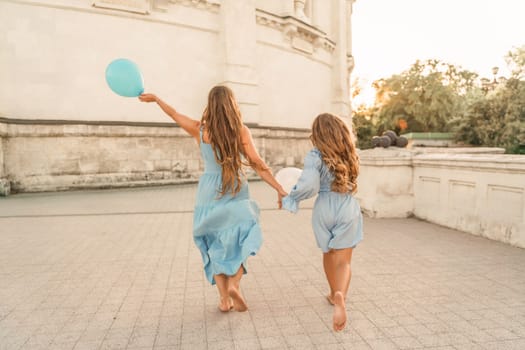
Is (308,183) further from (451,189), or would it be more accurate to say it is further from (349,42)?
(349,42)

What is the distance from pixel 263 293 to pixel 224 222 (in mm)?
978

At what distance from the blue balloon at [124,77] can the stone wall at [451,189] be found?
4.76m

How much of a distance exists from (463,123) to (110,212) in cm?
2818

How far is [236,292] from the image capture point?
2.97m

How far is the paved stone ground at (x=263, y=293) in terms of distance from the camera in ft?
8.82

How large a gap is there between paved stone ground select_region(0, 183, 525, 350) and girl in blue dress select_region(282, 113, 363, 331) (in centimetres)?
54

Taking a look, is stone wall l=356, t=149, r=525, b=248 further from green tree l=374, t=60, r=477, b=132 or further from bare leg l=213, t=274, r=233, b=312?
green tree l=374, t=60, r=477, b=132

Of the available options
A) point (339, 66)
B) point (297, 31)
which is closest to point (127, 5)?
point (297, 31)

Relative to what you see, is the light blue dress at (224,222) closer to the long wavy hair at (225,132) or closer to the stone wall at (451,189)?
the long wavy hair at (225,132)

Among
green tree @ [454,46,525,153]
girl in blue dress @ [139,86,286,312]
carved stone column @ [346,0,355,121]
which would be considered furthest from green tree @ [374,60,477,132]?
girl in blue dress @ [139,86,286,312]

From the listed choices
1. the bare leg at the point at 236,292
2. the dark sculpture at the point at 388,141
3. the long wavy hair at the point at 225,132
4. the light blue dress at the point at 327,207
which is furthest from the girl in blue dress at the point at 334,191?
the dark sculpture at the point at 388,141

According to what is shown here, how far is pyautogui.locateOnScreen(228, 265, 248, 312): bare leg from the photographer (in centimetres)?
298

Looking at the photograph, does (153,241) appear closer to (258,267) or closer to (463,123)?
(258,267)

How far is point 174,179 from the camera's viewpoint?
13.5 m
